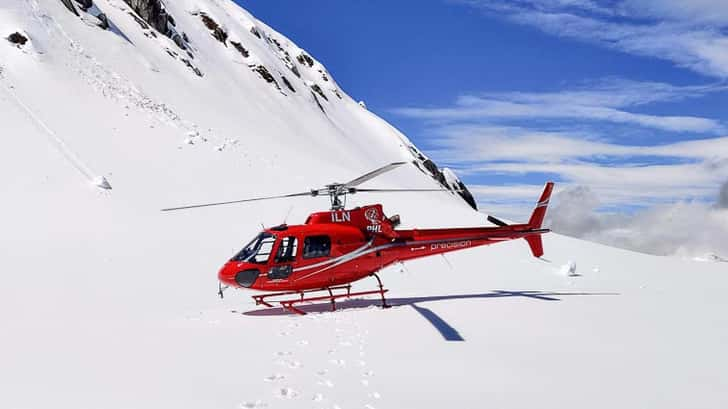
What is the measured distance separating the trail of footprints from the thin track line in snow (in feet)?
52.2

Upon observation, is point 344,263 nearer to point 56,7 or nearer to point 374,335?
point 374,335

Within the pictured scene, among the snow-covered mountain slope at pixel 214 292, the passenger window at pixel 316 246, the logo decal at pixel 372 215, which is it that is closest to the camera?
the snow-covered mountain slope at pixel 214 292

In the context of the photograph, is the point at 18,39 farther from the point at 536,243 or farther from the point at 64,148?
the point at 536,243

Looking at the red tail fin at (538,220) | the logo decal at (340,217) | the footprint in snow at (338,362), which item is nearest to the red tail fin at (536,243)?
the red tail fin at (538,220)

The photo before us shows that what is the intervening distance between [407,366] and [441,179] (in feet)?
238

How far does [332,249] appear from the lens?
12.7 meters

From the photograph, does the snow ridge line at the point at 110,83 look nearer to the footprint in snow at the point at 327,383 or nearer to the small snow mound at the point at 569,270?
the small snow mound at the point at 569,270

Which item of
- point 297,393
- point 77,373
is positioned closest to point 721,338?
point 297,393

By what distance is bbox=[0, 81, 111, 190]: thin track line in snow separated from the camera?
2222 centimetres

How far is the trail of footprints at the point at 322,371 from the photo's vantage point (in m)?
5.92

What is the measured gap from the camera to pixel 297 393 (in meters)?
6.12

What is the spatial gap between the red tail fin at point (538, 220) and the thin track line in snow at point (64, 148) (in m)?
17.2

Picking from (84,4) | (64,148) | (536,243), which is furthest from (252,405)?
(84,4)

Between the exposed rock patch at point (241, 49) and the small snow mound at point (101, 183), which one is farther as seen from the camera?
the exposed rock patch at point (241, 49)
